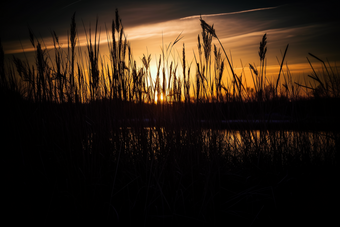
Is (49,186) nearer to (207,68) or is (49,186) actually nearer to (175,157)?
(175,157)

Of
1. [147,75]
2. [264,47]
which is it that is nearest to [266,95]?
[264,47]

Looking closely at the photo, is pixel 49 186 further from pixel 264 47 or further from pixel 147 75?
pixel 264 47

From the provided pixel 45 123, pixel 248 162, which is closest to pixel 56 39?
pixel 45 123

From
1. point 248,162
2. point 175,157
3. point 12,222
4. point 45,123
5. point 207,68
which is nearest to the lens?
point 12,222

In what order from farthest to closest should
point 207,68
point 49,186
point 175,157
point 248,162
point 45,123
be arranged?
point 207,68 < point 248,162 < point 45,123 < point 175,157 < point 49,186

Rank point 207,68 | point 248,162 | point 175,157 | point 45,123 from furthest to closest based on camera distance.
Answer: point 207,68, point 248,162, point 45,123, point 175,157

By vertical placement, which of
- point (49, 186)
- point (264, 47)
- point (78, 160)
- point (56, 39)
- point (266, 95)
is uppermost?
point (56, 39)

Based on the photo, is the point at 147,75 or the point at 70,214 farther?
the point at 147,75

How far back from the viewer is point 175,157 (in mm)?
1344

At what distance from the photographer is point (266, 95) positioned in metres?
1.93

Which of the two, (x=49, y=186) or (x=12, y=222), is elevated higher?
(x=49, y=186)

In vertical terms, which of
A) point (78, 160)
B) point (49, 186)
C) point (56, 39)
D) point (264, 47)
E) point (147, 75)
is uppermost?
point (56, 39)

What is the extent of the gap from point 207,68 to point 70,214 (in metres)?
1.63

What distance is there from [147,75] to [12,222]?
134 cm
